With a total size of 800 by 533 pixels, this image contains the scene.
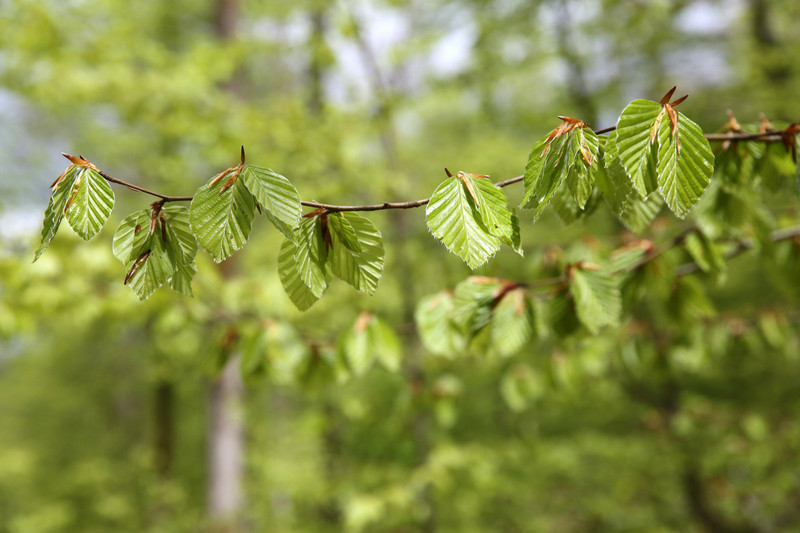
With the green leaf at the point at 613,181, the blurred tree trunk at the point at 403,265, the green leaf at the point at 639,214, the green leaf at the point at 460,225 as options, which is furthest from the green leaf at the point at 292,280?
the blurred tree trunk at the point at 403,265

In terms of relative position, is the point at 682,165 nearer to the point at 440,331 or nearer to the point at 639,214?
the point at 639,214

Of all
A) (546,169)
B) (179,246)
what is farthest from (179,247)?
(546,169)

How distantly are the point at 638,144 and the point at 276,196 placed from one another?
500 millimetres

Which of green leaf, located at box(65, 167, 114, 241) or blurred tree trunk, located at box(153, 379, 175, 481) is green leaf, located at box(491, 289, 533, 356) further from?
blurred tree trunk, located at box(153, 379, 175, 481)

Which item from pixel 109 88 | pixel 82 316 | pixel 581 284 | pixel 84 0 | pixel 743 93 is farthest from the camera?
pixel 743 93

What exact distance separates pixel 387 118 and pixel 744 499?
15.2 ft

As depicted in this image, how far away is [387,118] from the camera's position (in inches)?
140

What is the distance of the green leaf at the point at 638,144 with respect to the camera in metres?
0.71

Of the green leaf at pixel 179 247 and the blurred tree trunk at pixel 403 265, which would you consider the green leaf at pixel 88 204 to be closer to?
the green leaf at pixel 179 247

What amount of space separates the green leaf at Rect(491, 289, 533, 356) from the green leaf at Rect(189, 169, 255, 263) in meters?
0.66

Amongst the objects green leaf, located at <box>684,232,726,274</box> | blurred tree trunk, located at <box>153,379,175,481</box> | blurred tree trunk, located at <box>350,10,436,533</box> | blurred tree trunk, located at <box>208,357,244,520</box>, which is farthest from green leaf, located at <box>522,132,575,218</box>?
blurred tree trunk, located at <box>153,379,175,481</box>

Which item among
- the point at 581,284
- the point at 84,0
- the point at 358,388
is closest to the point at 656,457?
the point at 358,388

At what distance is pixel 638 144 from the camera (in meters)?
0.72

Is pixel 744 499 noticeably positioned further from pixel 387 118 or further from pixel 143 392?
pixel 143 392
